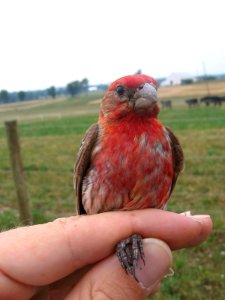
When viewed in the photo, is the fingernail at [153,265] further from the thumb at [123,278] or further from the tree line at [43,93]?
the tree line at [43,93]

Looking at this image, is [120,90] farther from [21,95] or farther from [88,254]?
[21,95]

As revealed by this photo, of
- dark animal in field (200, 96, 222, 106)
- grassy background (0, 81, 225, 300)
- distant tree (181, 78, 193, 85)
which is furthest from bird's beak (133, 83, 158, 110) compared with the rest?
distant tree (181, 78, 193, 85)

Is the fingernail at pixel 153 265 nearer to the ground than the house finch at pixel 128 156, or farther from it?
nearer to the ground

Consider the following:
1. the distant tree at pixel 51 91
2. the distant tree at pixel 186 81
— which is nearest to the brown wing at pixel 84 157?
the distant tree at pixel 51 91

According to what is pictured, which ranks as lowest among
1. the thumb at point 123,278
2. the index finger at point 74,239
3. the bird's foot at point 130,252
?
the thumb at point 123,278

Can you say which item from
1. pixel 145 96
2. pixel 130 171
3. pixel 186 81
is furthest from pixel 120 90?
pixel 186 81

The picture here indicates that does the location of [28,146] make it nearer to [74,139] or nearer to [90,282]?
[74,139]

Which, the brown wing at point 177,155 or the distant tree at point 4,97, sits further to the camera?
the distant tree at point 4,97
